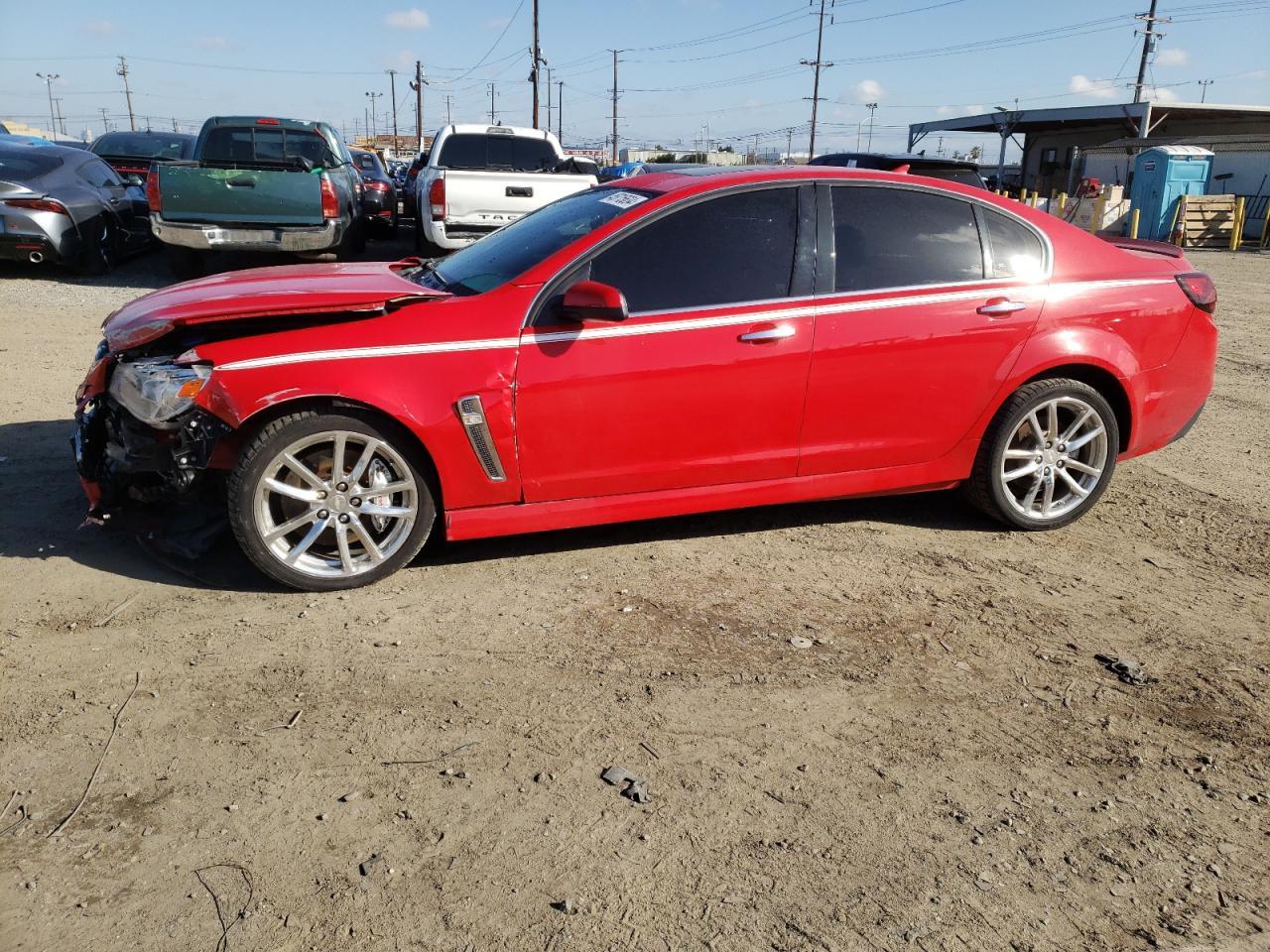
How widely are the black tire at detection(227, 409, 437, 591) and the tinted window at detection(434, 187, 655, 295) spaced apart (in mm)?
747

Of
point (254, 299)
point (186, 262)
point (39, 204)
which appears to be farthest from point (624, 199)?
point (39, 204)

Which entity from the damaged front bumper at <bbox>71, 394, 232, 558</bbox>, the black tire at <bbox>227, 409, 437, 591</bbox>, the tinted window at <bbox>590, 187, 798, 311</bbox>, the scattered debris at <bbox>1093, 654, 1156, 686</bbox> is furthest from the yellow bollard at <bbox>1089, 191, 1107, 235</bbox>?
the damaged front bumper at <bbox>71, 394, 232, 558</bbox>

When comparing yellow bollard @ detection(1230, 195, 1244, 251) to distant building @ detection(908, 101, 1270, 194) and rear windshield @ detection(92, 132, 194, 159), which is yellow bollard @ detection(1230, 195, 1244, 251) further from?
Result: rear windshield @ detection(92, 132, 194, 159)

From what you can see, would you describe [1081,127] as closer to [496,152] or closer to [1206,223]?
[1206,223]

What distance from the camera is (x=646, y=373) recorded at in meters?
4.16

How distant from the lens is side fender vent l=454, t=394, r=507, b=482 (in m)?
4.03

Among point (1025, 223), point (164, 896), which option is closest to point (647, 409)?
point (1025, 223)

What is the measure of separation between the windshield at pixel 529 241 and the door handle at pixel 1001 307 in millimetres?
1604

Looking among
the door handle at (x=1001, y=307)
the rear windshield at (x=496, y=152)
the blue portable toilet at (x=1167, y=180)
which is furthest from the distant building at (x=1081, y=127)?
the door handle at (x=1001, y=307)

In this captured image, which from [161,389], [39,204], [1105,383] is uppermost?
[39,204]

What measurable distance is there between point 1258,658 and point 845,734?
1.79 m

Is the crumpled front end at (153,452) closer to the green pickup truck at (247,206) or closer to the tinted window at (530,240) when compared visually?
the tinted window at (530,240)

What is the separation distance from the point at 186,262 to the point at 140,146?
27.5 ft

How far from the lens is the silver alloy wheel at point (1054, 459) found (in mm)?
4875
